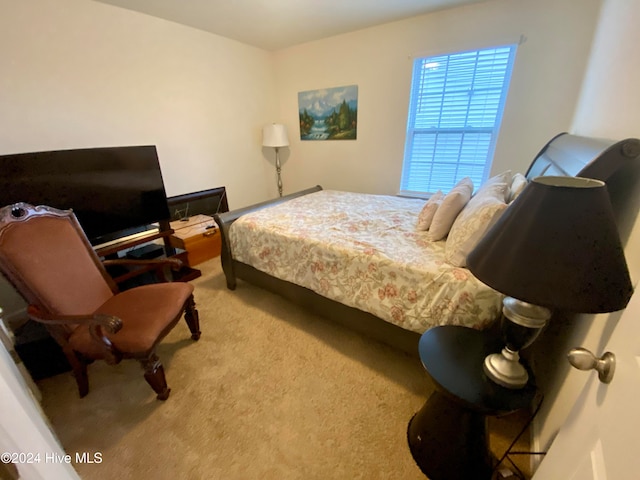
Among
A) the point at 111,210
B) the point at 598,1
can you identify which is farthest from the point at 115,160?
the point at 598,1

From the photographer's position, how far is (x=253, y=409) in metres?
1.45

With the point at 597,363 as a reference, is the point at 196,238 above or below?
below

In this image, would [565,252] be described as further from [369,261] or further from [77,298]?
[77,298]

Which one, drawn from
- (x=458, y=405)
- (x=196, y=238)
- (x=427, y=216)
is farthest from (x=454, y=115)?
(x=196, y=238)

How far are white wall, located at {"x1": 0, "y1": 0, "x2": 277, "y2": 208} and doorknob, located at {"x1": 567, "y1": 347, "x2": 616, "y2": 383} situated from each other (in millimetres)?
3432

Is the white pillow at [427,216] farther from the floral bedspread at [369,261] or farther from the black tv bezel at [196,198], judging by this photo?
the black tv bezel at [196,198]

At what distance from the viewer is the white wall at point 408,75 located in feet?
7.59

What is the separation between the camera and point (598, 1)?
2.11 metres

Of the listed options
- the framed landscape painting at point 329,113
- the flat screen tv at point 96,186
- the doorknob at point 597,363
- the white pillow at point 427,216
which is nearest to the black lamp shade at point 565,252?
the doorknob at point 597,363

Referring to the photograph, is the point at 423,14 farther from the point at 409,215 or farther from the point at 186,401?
the point at 186,401

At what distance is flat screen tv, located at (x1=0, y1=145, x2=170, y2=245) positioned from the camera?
181 cm

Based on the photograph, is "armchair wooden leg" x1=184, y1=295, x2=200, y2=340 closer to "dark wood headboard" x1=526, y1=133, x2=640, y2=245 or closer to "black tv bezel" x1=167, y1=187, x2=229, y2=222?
"black tv bezel" x1=167, y1=187, x2=229, y2=222

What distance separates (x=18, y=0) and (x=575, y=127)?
14.4 ft

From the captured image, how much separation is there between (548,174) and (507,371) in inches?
54.2
